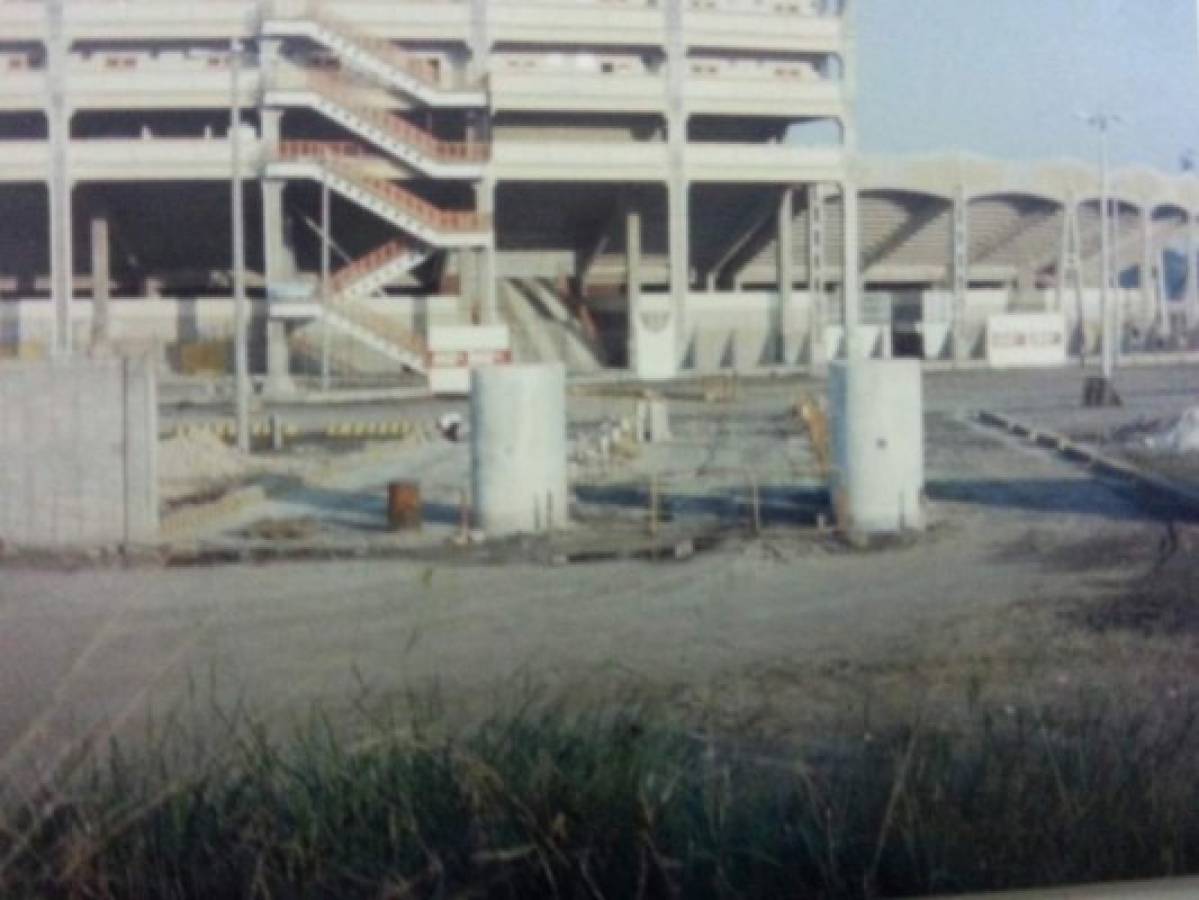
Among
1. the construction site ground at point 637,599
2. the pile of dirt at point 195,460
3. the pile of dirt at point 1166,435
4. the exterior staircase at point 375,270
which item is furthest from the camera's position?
the pile of dirt at point 1166,435

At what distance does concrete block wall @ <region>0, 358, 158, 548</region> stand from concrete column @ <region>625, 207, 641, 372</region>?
4719 mm

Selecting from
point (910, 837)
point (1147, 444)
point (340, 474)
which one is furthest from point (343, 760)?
point (1147, 444)

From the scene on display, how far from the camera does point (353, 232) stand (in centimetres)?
1656

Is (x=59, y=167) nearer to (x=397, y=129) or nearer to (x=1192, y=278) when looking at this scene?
(x=397, y=129)

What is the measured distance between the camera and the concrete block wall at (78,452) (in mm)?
17906

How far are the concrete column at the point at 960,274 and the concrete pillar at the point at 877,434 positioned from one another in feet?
9.84

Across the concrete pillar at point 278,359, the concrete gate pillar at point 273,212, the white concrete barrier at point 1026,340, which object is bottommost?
the concrete pillar at point 278,359

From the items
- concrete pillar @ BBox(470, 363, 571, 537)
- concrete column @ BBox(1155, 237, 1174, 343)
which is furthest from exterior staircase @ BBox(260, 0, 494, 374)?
concrete column @ BBox(1155, 237, 1174, 343)

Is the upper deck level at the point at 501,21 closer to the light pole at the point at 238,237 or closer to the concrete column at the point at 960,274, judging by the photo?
the light pole at the point at 238,237

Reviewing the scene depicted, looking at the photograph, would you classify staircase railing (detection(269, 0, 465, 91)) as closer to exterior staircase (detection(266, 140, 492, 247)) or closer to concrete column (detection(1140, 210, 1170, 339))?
exterior staircase (detection(266, 140, 492, 247))

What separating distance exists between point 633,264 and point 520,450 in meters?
3.76

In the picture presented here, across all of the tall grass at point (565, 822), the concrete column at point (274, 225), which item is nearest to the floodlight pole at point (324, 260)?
the concrete column at point (274, 225)

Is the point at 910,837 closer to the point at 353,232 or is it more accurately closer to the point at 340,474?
the point at 353,232

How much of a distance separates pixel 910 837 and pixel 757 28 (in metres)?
9.71
